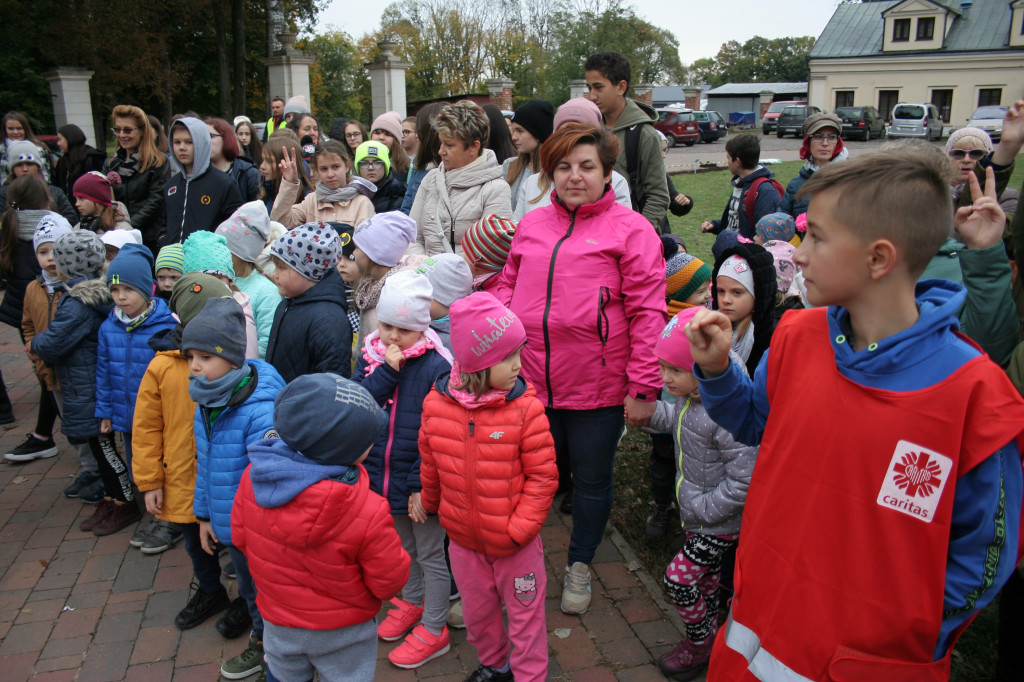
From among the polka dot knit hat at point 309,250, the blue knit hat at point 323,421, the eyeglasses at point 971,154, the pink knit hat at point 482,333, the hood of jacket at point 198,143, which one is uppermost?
the hood of jacket at point 198,143

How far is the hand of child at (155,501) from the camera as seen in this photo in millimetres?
3334

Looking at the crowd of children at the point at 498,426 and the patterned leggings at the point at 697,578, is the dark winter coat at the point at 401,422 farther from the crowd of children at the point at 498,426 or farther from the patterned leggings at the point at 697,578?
the patterned leggings at the point at 697,578

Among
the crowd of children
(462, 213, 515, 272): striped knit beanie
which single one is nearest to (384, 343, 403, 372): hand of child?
the crowd of children

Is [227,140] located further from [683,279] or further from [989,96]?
[989,96]

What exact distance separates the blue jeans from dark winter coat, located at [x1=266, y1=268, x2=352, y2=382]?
41.2 inches

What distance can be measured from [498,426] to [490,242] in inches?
52.7

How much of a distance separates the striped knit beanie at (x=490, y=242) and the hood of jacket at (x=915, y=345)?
225 centimetres

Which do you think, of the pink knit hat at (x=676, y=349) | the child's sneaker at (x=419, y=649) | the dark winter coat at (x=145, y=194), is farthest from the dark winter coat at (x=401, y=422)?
the dark winter coat at (x=145, y=194)

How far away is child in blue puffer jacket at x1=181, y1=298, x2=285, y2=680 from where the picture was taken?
9.39ft

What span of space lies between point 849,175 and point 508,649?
2.31 meters

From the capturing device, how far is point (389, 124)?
22.2 feet

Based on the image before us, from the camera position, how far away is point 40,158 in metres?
7.83

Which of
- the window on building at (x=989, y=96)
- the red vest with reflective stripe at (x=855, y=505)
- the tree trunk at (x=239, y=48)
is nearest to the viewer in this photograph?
the red vest with reflective stripe at (x=855, y=505)

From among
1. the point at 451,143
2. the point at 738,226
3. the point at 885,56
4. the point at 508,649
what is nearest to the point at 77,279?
the point at 451,143
